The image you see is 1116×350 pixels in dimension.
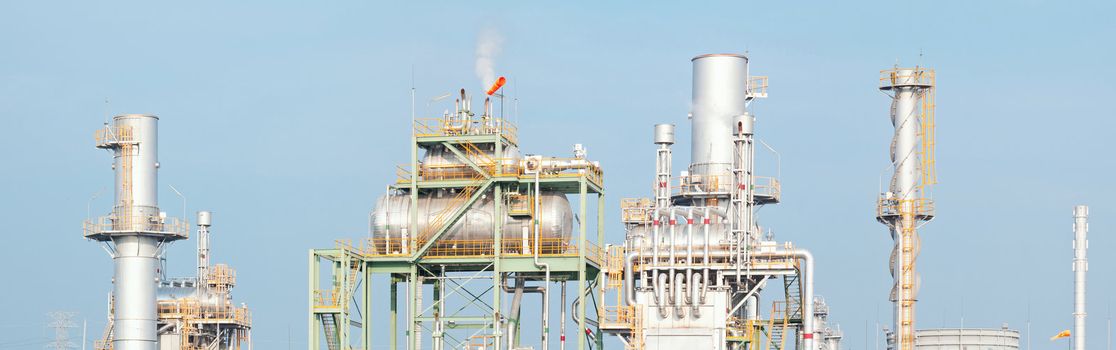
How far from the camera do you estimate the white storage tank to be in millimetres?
104250

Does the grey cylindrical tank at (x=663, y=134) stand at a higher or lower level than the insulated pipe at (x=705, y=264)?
higher

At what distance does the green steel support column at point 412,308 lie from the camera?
97000 mm

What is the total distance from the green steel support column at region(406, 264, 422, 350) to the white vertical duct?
29080mm

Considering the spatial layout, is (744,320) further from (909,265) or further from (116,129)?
(116,129)

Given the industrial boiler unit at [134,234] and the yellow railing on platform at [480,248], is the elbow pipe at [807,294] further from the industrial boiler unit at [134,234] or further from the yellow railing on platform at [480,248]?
the industrial boiler unit at [134,234]

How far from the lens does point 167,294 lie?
4744 inches

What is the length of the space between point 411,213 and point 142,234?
732 inches

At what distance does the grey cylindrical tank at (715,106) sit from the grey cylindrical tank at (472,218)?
22.7ft

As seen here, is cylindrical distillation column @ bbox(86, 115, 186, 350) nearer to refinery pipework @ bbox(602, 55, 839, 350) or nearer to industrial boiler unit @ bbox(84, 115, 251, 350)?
industrial boiler unit @ bbox(84, 115, 251, 350)

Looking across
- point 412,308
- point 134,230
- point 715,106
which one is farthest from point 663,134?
point 134,230

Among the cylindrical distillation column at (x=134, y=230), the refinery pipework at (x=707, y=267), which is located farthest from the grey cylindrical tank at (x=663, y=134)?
the cylindrical distillation column at (x=134, y=230)

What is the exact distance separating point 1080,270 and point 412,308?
29.5 metres

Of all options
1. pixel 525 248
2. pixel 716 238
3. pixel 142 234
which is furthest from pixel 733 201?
pixel 142 234

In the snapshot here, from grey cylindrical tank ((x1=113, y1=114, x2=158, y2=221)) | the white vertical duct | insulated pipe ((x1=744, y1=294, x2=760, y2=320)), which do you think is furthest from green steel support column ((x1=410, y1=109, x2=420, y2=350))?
the white vertical duct
